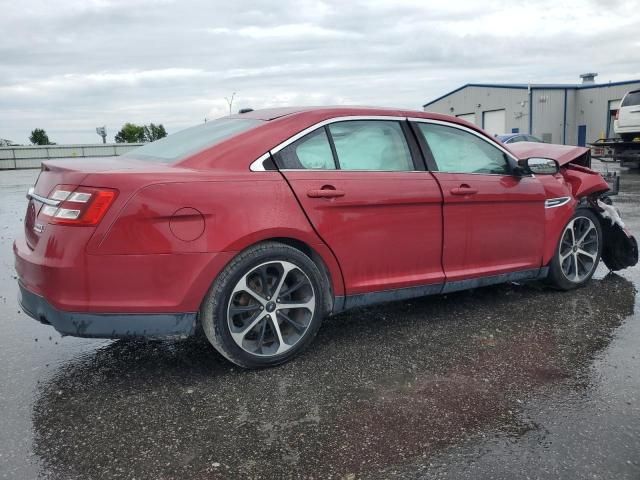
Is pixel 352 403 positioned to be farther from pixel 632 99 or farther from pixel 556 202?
pixel 632 99

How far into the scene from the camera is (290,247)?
11.0ft

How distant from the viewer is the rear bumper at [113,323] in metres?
2.94

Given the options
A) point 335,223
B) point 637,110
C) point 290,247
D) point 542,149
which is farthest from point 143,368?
point 637,110

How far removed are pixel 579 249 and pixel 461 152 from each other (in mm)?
1583

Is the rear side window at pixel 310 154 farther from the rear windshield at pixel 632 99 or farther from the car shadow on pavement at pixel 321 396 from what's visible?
the rear windshield at pixel 632 99

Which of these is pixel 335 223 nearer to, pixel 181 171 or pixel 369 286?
pixel 369 286

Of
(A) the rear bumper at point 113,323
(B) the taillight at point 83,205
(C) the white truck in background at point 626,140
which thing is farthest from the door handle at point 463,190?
(C) the white truck in background at point 626,140

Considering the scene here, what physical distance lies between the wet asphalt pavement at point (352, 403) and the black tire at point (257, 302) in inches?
5.8

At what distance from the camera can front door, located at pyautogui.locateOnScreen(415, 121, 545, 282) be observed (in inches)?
158

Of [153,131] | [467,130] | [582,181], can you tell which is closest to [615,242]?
[582,181]

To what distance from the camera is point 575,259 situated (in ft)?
16.1

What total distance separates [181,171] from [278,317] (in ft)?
3.34

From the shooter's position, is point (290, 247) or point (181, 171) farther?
point (290, 247)

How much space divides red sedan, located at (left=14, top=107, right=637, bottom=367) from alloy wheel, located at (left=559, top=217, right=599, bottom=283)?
25 centimetres
